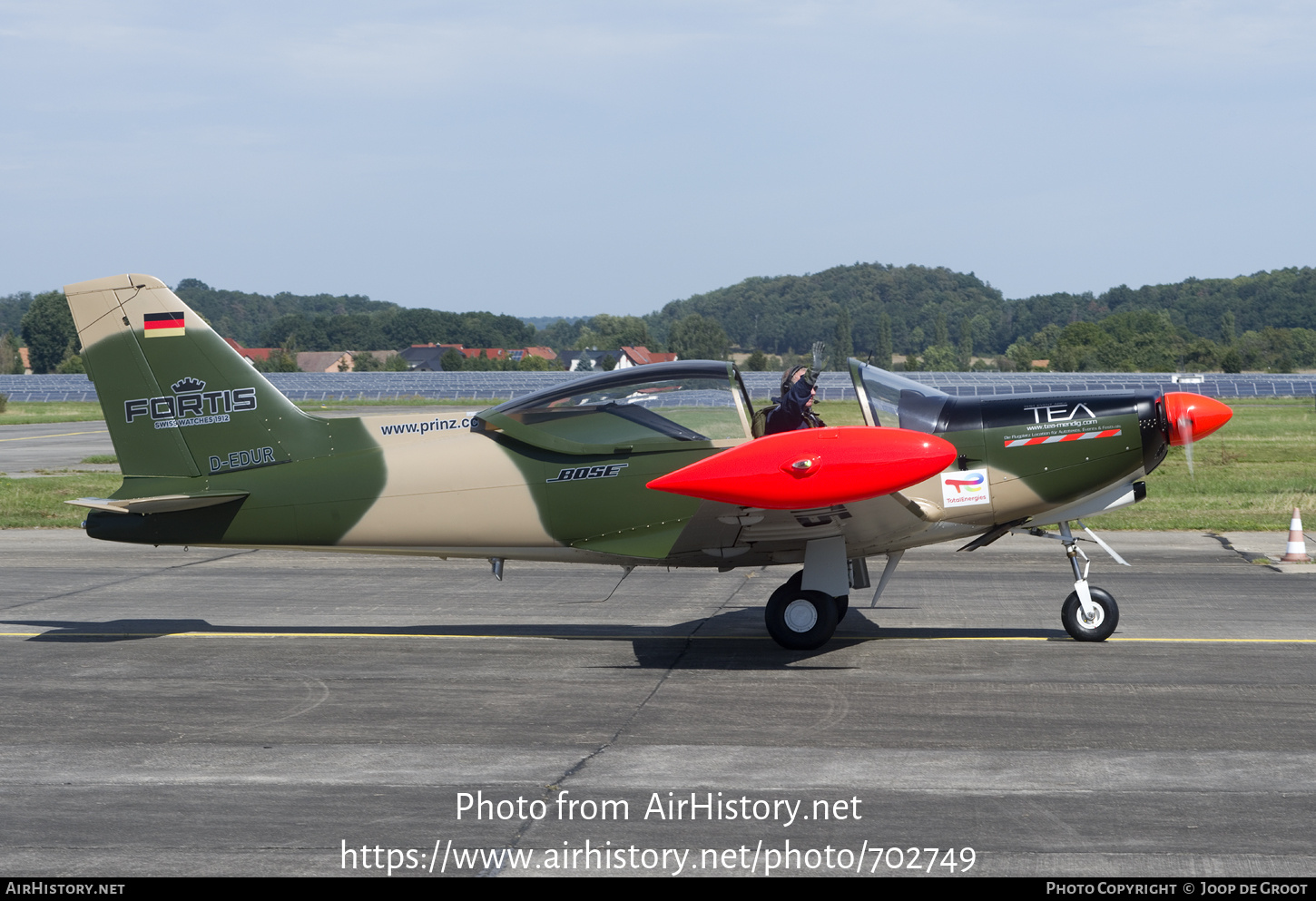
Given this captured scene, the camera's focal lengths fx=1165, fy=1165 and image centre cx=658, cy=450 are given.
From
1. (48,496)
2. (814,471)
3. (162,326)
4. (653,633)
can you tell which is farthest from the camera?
(48,496)

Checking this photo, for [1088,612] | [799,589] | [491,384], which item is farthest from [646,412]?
[491,384]

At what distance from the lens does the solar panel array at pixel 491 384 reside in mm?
55306

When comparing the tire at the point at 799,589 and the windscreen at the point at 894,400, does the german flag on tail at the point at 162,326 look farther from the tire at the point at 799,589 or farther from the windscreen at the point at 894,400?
the windscreen at the point at 894,400

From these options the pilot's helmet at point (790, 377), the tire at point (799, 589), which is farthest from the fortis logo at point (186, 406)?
the tire at point (799, 589)

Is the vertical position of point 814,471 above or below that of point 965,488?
above

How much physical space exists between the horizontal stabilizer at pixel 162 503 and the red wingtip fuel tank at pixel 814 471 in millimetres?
4058

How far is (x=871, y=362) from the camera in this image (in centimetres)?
1058

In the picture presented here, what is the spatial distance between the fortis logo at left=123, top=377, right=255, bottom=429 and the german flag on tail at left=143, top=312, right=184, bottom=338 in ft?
1.37

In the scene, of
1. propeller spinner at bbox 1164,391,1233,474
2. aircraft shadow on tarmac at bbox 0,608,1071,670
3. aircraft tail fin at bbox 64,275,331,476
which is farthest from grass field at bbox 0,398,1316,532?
aircraft tail fin at bbox 64,275,331,476

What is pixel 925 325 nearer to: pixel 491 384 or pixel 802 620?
pixel 491 384

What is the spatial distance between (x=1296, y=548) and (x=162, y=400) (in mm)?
13270

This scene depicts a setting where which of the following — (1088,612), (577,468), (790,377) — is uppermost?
(790,377)

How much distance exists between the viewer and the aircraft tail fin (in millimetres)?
10266

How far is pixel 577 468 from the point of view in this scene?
971cm
